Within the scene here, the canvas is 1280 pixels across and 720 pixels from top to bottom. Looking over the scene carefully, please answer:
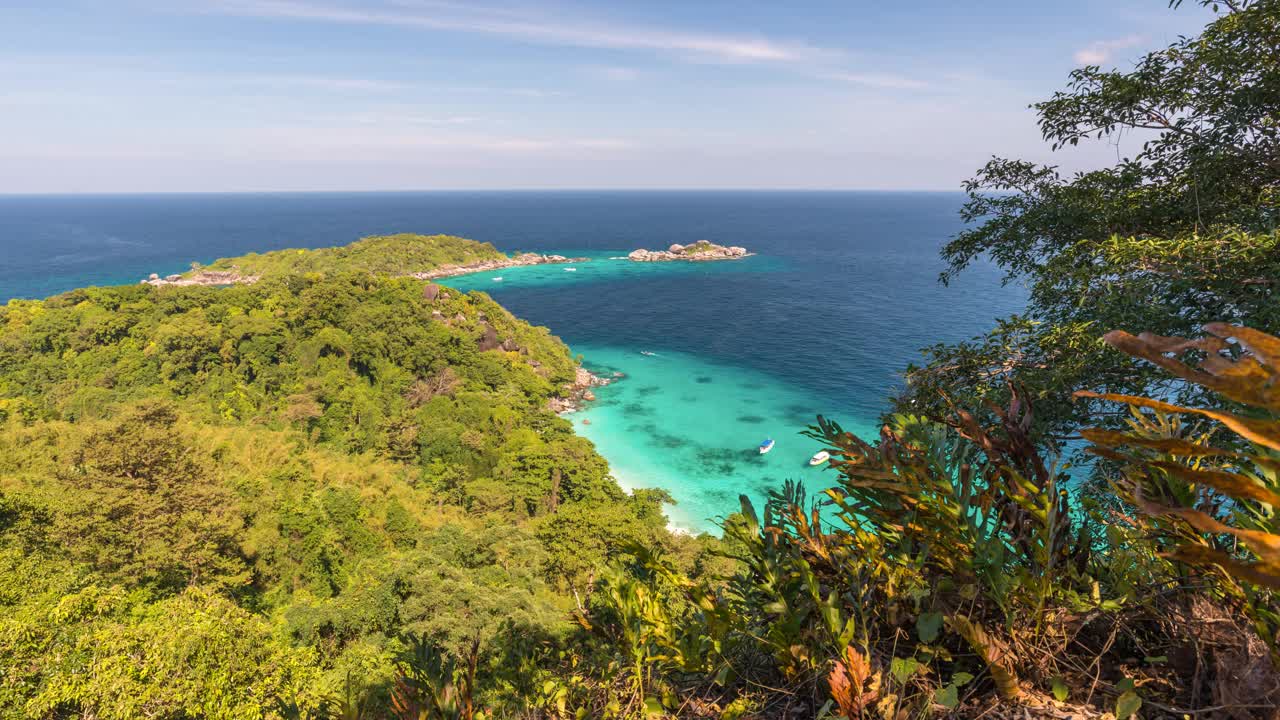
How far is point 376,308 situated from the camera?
40.4 meters

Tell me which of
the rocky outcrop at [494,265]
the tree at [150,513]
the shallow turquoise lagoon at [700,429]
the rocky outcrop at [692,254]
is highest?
the rocky outcrop at [692,254]

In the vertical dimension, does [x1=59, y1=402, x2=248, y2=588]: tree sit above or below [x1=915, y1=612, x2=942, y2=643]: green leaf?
below

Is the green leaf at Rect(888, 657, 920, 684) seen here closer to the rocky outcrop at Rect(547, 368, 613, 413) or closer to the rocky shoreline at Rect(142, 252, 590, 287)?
the rocky outcrop at Rect(547, 368, 613, 413)

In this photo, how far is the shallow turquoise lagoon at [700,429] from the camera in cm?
2878

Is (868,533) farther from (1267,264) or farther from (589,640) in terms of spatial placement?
(1267,264)

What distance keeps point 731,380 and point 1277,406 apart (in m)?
43.6

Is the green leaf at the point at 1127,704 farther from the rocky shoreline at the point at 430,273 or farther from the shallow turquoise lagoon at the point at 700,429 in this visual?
the rocky shoreline at the point at 430,273

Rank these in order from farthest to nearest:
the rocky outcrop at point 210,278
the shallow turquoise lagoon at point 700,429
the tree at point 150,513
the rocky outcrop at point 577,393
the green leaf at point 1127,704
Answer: the rocky outcrop at point 210,278, the rocky outcrop at point 577,393, the shallow turquoise lagoon at point 700,429, the tree at point 150,513, the green leaf at point 1127,704

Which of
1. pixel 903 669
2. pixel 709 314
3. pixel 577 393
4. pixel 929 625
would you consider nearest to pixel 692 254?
pixel 709 314

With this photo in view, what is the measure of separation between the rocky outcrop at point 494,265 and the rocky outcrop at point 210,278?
21.6 m

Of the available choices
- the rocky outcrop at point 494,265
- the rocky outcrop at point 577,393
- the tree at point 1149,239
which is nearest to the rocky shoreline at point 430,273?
the rocky outcrop at point 494,265

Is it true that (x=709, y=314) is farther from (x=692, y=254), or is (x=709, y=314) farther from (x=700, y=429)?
(x=692, y=254)

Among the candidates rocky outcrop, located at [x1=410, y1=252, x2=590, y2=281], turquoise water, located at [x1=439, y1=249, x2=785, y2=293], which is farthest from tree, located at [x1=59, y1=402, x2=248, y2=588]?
rocky outcrop, located at [x1=410, y1=252, x2=590, y2=281]

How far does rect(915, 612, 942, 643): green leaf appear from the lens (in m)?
1.73
